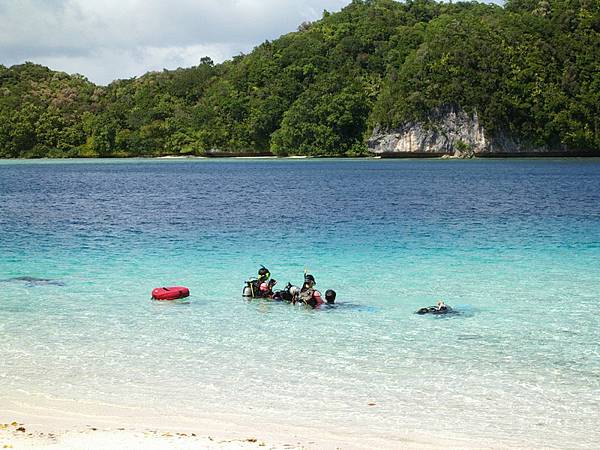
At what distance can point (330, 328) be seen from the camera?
19750 mm

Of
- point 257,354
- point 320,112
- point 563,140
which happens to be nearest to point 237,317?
point 257,354

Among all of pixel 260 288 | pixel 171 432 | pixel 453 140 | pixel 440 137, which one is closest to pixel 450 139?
pixel 453 140

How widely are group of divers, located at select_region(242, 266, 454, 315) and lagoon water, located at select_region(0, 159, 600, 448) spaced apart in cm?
46

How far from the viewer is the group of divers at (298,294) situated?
21.4 meters

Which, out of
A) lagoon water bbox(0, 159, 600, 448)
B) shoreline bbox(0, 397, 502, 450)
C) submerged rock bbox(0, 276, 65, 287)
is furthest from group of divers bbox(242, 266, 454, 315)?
shoreline bbox(0, 397, 502, 450)

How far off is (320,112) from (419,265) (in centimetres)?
17110

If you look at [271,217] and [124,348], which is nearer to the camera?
[124,348]

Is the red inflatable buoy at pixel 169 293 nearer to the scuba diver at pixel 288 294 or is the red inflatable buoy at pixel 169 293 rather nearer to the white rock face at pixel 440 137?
the scuba diver at pixel 288 294

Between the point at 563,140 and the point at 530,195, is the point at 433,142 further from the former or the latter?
the point at 530,195

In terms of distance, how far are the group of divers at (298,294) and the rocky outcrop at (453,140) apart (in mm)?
162129

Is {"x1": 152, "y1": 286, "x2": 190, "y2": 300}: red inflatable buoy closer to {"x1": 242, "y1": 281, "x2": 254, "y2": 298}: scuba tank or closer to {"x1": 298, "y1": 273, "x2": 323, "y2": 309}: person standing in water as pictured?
{"x1": 242, "y1": 281, "x2": 254, "y2": 298}: scuba tank

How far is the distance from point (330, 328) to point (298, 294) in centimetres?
295

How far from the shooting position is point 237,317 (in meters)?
21.1

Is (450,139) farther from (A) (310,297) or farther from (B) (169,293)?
(A) (310,297)
